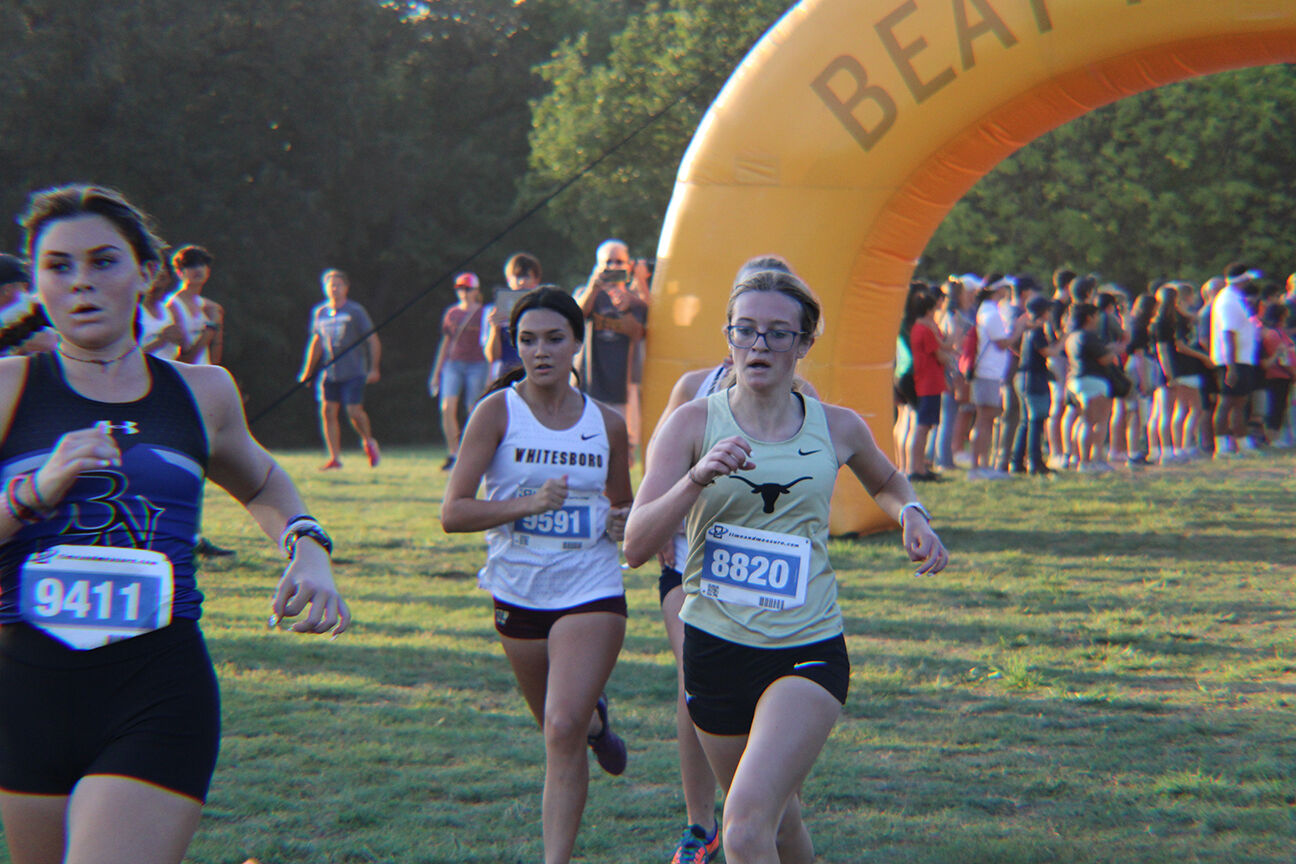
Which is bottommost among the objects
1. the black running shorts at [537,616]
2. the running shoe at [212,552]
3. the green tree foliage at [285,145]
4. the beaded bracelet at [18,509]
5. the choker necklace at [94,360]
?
the running shoe at [212,552]

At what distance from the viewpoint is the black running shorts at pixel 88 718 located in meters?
2.48

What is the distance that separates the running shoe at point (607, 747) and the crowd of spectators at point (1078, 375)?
277 inches

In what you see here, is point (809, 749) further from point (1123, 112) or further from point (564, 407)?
point (1123, 112)

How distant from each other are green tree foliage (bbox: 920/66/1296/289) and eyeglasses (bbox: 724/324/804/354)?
30.1 metres

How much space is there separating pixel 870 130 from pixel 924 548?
6.11 m

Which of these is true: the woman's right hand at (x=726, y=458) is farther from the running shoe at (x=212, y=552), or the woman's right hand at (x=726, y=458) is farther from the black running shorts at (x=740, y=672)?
the running shoe at (x=212, y=552)

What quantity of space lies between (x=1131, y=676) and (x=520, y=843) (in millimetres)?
3307

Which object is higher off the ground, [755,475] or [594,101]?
[594,101]

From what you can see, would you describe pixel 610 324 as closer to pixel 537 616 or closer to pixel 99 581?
pixel 537 616

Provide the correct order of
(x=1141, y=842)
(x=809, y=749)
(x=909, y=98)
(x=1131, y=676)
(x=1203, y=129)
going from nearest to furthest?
(x=809, y=749)
(x=1141, y=842)
(x=1131, y=676)
(x=909, y=98)
(x=1203, y=129)

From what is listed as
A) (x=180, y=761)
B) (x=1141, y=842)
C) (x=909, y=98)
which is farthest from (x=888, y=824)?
(x=909, y=98)

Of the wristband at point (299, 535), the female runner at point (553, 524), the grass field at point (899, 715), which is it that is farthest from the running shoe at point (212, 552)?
the wristband at point (299, 535)

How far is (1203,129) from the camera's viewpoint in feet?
99.8

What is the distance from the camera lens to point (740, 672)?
3.38 metres
